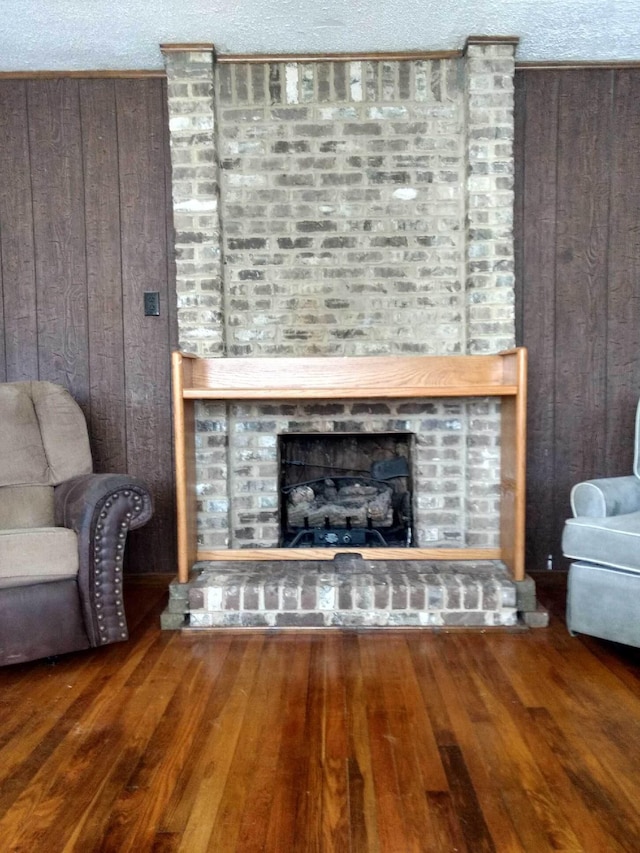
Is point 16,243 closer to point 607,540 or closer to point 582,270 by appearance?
point 582,270

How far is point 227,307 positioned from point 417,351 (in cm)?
92

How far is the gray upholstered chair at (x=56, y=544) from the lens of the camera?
232cm

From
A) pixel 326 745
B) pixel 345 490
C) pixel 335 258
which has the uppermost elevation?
pixel 335 258

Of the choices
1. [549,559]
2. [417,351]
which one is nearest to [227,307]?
[417,351]

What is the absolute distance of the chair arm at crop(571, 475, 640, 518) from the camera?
2.55 m

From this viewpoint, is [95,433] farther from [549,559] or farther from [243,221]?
[549,559]

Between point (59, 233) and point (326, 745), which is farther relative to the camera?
point (59, 233)

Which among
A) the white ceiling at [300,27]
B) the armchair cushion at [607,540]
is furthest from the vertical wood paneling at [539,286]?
the armchair cushion at [607,540]

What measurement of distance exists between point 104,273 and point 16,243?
0.45 meters

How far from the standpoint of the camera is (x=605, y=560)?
2420mm

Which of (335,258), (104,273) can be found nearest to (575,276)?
(335,258)

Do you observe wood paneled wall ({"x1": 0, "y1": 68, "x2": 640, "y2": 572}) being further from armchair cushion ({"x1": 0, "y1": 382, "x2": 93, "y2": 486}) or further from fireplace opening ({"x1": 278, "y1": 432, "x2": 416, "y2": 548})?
fireplace opening ({"x1": 278, "y1": 432, "x2": 416, "y2": 548})

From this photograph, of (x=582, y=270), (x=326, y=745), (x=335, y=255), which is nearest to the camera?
(x=326, y=745)

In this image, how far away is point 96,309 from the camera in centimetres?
333
